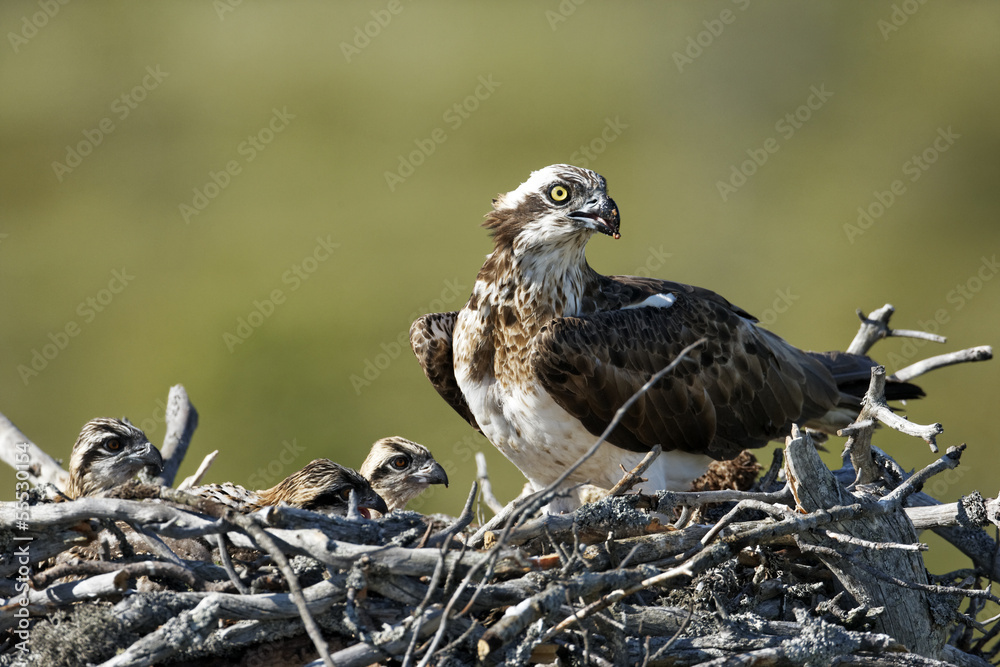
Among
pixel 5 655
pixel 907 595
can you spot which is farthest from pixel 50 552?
pixel 907 595

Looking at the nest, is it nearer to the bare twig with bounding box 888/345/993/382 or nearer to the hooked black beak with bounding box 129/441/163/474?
the bare twig with bounding box 888/345/993/382

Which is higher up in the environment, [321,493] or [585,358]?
[585,358]

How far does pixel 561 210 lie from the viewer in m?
5.56

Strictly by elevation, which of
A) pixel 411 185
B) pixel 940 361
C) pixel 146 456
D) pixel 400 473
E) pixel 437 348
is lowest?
pixel 146 456

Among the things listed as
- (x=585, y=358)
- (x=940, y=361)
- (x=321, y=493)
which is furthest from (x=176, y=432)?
(x=940, y=361)

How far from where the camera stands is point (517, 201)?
5711 mm

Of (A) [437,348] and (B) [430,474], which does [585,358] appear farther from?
(B) [430,474]

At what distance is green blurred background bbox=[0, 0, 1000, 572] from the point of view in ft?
58.3

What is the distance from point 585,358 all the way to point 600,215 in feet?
2.15

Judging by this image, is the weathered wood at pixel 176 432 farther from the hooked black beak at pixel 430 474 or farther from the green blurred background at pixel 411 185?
the green blurred background at pixel 411 185

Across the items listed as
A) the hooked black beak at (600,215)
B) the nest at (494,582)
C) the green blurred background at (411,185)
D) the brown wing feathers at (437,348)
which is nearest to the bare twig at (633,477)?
the nest at (494,582)

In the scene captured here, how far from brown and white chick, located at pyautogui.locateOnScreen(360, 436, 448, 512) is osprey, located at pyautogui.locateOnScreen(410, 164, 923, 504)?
1.49 ft

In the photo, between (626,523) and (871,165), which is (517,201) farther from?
(871,165)

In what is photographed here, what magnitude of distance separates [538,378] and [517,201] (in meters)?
0.88
